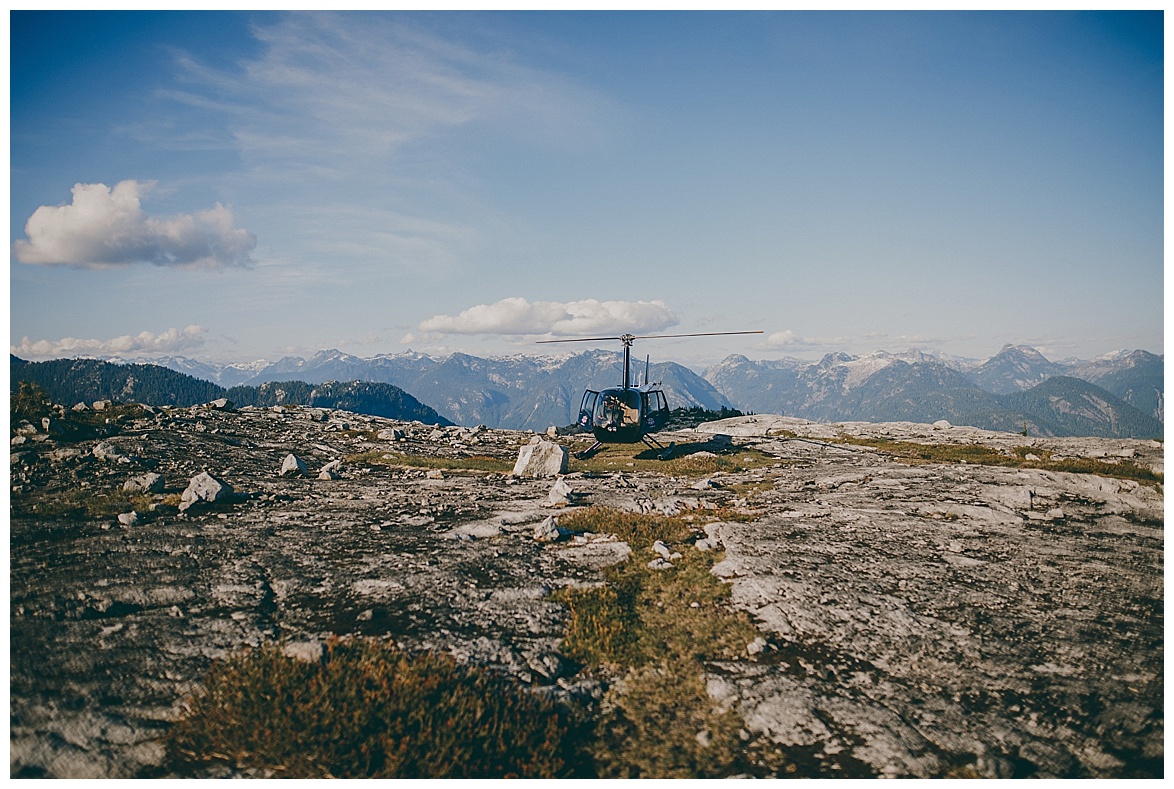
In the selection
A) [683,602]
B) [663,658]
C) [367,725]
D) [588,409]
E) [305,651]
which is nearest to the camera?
[367,725]

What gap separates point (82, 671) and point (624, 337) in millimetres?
29791

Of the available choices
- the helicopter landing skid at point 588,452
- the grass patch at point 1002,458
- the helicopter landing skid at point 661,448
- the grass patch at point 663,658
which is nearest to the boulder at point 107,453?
the grass patch at point 663,658

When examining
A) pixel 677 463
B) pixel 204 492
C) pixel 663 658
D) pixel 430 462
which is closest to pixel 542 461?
pixel 430 462

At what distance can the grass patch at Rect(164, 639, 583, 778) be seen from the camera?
19.4ft

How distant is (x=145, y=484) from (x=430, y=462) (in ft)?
37.6

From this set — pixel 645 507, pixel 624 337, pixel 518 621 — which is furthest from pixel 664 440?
pixel 518 621

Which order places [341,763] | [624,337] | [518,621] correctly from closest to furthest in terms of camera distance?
[341,763] < [518,621] < [624,337]

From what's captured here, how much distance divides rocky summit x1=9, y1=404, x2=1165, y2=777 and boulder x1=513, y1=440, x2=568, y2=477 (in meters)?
2.79

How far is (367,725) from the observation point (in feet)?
20.5

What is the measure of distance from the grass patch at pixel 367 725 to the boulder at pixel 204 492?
10.6 m

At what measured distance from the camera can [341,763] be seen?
5.88 metres

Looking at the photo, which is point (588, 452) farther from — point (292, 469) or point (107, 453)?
point (107, 453)

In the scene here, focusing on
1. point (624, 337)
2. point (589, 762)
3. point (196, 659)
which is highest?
point (624, 337)

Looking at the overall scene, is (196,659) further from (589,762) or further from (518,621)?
(589,762)
